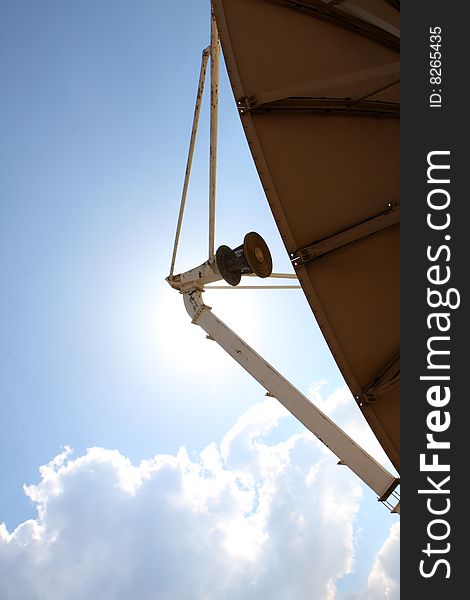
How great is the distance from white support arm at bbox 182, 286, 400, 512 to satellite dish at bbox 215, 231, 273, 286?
2414 mm

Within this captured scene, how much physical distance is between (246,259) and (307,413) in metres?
3.92

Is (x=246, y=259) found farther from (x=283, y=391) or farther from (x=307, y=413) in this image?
(x=307, y=413)

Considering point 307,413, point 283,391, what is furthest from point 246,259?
point 307,413

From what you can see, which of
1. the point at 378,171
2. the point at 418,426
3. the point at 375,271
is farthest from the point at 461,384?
the point at 378,171

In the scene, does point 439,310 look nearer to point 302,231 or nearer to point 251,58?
point 302,231

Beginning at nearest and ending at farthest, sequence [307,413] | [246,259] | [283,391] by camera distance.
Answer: [246,259] → [307,413] → [283,391]

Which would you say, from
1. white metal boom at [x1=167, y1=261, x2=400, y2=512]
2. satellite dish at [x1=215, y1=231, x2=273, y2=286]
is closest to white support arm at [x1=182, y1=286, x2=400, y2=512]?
white metal boom at [x1=167, y1=261, x2=400, y2=512]

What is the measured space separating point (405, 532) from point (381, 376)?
2.79 meters

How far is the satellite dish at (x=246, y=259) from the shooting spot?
9.78 metres

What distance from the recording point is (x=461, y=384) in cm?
596

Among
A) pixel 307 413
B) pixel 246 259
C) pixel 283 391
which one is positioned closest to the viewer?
pixel 246 259

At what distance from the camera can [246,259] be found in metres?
9.78

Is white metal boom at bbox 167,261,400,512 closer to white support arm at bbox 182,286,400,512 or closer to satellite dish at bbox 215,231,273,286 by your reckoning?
white support arm at bbox 182,286,400,512

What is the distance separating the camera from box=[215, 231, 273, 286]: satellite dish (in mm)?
9781
